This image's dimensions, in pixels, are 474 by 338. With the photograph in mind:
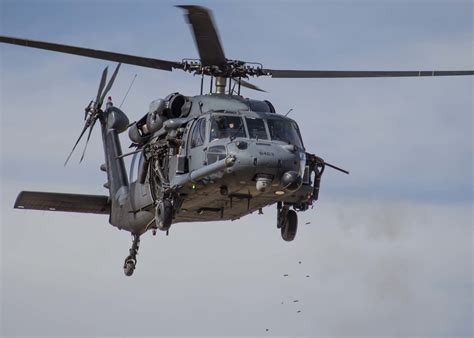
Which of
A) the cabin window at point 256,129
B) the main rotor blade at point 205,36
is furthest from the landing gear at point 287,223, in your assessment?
the main rotor blade at point 205,36

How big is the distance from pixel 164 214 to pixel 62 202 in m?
4.60

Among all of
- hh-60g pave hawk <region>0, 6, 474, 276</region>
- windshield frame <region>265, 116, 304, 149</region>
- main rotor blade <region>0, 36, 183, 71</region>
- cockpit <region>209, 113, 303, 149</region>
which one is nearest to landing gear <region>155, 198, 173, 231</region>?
hh-60g pave hawk <region>0, 6, 474, 276</region>

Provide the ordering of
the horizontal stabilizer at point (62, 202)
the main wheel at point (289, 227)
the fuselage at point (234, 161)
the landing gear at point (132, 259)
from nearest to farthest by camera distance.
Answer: the fuselage at point (234, 161), the main wheel at point (289, 227), the horizontal stabilizer at point (62, 202), the landing gear at point (132, 259)

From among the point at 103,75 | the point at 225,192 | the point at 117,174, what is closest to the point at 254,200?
the point at 225,192

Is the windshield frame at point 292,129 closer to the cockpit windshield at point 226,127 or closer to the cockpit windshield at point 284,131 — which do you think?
the cockpit windshield at point 284,131

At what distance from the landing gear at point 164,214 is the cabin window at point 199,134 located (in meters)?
1.23

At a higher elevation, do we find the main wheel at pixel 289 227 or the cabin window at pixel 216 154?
the cabin window at pixel 216 154

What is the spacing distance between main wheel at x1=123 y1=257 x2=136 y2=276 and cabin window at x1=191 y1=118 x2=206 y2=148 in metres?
4.63

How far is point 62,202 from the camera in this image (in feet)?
98.4

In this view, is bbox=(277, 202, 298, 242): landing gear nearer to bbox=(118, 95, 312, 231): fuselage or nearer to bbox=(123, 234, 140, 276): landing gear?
bbox=(118, 95, 312, 231): fuselage

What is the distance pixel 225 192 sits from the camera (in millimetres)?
25562

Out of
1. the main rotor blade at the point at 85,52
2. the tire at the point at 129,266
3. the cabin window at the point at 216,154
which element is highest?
the main rotor blade at the point at 85,52

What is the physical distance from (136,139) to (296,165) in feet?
13.7

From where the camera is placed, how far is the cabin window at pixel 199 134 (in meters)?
25.9
